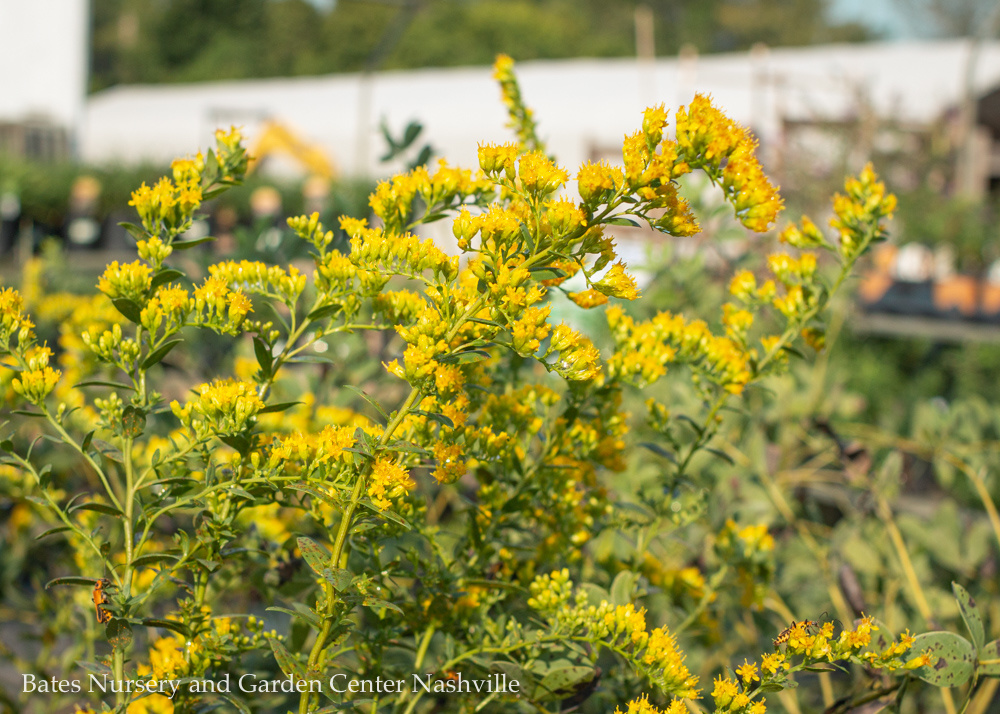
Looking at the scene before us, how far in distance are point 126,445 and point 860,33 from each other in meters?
46.9

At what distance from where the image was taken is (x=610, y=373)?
865mm

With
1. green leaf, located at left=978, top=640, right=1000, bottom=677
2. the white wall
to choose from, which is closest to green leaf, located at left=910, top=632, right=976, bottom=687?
green leaf, located at left=978, top=640, right=1000, bottom=677

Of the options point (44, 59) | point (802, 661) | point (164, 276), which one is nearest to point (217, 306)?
point (164, 276)

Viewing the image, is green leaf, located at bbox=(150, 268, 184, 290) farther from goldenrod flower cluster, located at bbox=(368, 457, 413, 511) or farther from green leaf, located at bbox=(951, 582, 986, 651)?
green leaf, located at bbox=(951, 582, 986, 651)

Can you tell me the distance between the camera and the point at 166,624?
2.29 feet

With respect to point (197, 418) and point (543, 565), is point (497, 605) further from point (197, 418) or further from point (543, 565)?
point (197, 418)

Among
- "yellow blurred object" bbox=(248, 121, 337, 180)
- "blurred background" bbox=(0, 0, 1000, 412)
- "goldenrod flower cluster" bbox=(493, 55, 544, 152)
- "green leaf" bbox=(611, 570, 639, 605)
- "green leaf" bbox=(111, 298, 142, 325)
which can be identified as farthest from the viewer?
"yellow blurred object" bbox=(248, 121, 337, 180)

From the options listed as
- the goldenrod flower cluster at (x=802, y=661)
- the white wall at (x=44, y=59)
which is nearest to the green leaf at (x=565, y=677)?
the goldenrod flower cluster at (x=802, y=661)

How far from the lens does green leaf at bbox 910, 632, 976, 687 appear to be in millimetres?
768

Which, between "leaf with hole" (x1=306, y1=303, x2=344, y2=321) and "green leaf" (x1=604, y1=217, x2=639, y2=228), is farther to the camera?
"leaf with hole" (x1=306, y1=303, x2=344, y2=321)

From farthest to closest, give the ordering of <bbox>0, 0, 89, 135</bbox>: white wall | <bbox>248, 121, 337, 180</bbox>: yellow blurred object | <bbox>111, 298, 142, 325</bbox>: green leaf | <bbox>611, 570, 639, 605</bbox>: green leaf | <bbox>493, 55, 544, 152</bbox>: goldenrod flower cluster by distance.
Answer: <bbox>0, 0, 89, 135</bbox>: white wall, <bbox>248, 121, 337, 180</bbox>: yellow blurred object, <bbox>493, 55, 544, 152</bbox>: goldenrod flower cluster, <bbox>611, 570, 639, 605</bbox>: green leaf, <bbox>111, 298, 142, 325</bbox>: green leaf

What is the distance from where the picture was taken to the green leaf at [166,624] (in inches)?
26.7

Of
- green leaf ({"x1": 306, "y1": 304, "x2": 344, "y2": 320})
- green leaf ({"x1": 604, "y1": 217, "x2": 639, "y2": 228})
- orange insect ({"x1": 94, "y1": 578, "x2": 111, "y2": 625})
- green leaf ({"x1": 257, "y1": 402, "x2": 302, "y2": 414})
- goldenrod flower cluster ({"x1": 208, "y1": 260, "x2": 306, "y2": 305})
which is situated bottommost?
orange insect ({"x1": 94, "y1": 578, "x2": 111, "y2": 625})

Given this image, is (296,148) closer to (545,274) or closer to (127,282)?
(127,282)
